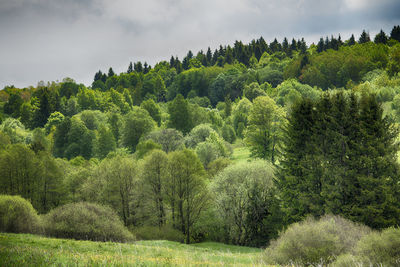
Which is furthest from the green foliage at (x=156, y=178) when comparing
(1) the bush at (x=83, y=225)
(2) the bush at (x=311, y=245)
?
(2) the bush at (x=311, y=245)

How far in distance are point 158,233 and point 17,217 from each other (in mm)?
15497

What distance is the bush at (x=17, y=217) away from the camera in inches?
1125

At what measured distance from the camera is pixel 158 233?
1476 inches

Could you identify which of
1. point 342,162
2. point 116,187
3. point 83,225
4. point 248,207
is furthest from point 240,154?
point 83,225

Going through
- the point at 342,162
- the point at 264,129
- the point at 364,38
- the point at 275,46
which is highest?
the point at 275,46

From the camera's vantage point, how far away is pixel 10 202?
97.6 feet

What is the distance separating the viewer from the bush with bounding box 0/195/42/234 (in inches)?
1125

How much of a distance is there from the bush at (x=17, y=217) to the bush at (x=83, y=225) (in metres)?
1.14

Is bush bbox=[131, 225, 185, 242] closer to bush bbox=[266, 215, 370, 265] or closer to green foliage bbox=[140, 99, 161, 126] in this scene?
bush bbox=[266, 215, 370, 265]

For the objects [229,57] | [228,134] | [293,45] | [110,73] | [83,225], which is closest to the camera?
[83,225]

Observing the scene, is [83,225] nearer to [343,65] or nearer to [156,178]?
[156,178]

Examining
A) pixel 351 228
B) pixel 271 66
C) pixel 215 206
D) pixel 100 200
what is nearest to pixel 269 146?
pixel 215 206

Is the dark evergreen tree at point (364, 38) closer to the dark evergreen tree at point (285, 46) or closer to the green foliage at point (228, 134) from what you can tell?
the dark evergreen tree at point (285, 46)

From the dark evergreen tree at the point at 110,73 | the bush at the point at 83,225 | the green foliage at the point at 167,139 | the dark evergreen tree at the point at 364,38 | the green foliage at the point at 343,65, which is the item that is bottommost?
the bush at the point at 83,225
